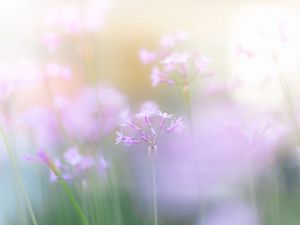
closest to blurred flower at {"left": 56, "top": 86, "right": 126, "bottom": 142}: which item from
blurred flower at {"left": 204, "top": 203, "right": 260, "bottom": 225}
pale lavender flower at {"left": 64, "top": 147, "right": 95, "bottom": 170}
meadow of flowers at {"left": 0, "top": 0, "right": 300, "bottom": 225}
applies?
meadow of flowers at {"left": 0, "top": 0, "right": 300, "bottom": 225}

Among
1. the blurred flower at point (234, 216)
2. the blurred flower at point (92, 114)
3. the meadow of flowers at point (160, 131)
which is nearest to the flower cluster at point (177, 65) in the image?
the meadow of flowers at point (160, 131)

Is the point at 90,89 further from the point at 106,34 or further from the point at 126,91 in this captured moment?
the point at 106,34

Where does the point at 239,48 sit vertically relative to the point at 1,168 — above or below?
above

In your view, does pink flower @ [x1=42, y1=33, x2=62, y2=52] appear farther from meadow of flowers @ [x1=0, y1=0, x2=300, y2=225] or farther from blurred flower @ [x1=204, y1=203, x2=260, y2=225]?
blurred flower @ [x1=204, y1=203, x2=260, y2=225]

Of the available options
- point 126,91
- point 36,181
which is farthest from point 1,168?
point 126,91

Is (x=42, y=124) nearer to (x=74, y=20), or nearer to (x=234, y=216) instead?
(x=74, y=20)

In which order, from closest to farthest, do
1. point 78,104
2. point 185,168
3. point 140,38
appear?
point 78,104
point 185,168
point 140,38

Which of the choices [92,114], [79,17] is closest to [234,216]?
[92,114]
